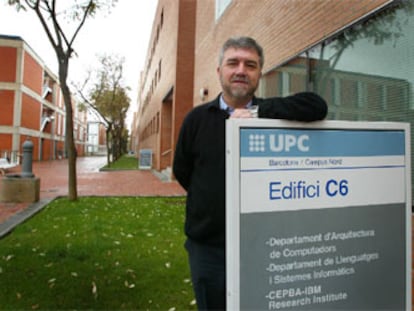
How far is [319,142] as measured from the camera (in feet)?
5.05

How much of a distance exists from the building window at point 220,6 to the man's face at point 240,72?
8.89m

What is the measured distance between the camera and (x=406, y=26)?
3.54 metres

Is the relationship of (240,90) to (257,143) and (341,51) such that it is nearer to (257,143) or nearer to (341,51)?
(257,143)

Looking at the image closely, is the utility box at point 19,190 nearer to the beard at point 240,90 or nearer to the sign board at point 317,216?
the beard at point 240,90

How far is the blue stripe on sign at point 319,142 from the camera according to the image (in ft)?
4.80

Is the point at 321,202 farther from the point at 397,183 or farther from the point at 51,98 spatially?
the point at 51,98

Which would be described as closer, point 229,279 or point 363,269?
point 229,279

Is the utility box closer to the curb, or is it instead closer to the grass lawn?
the curb

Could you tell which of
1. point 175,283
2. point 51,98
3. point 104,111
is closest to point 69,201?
point 175,283

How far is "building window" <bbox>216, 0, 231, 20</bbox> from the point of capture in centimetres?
1015

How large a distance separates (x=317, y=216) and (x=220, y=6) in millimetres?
10501

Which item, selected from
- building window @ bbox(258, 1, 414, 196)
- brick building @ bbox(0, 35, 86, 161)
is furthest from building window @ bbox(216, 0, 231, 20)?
brick building @ bbox(0, 35, 86, 161)

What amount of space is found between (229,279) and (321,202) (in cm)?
51

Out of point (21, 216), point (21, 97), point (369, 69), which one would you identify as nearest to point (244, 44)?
point (369, 69)
